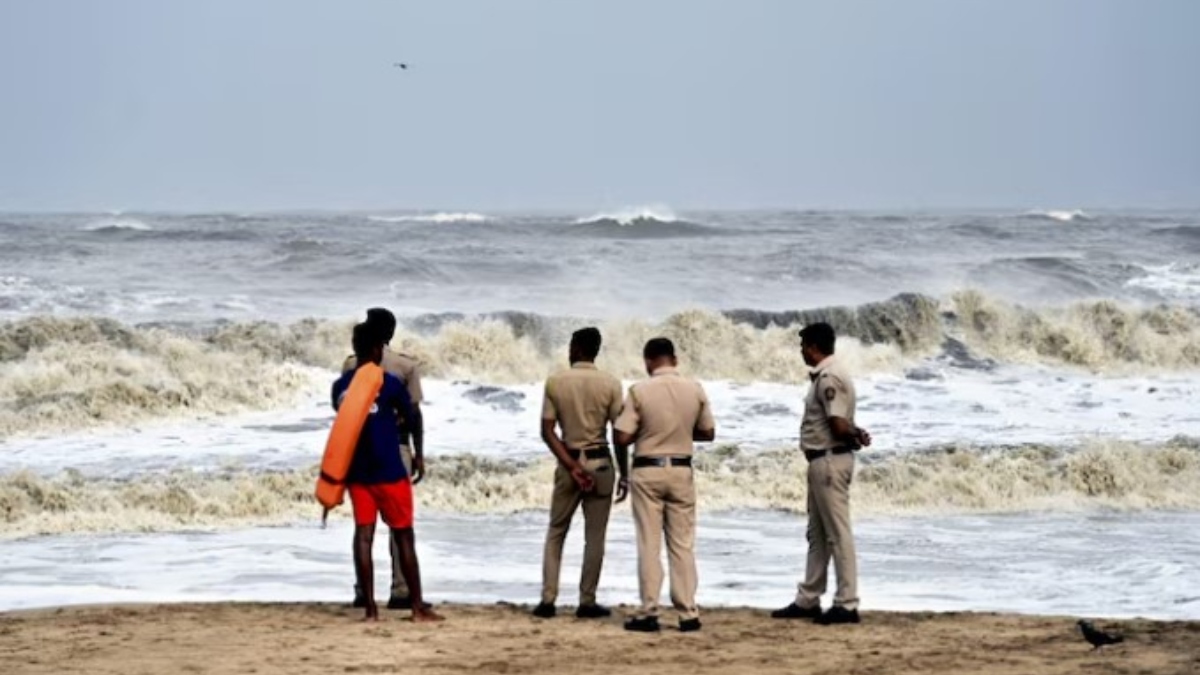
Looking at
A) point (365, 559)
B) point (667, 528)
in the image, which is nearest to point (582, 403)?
point (667, 528)

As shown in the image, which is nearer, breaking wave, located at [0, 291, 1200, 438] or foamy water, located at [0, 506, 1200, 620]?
foamy water, located at [0, 506, 1200, 620]

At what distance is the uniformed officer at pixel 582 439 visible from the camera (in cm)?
1040

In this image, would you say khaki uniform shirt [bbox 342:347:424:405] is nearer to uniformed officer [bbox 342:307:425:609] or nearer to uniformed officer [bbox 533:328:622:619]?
uniformed officer [bbox 342:307:425:609]

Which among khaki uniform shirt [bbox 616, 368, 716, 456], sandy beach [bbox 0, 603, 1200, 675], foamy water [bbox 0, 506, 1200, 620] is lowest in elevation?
foamy water [bbox 0, 506, 1200, 620]

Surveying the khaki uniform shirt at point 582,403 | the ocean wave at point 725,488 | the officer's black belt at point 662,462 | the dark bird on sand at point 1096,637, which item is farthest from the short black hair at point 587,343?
the ocean wave at point 725,488

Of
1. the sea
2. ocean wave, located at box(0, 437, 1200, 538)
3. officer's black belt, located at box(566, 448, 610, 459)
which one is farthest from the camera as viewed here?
ocean wave, located at box(0, 437, 1200, 538)

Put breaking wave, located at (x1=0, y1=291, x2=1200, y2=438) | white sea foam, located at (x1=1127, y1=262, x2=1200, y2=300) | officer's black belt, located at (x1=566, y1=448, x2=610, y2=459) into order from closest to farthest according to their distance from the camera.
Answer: officer's black belt, located at (x1=566, y1=448, x2=610, y2=459), breaking wave, located at (x1=0, y1=291, x2=1200, y2=438), white sea foam, located at (x1=1127, y1=262, x2=1200, y2=300)

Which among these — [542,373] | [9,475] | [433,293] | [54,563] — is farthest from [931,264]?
[54,563]

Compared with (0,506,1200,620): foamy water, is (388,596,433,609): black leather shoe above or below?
above

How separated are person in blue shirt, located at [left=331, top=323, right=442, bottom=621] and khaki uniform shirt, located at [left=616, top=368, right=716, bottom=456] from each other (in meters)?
1.17

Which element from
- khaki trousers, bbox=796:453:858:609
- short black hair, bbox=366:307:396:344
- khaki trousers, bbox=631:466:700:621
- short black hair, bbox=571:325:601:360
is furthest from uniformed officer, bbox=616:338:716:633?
short black hair, bbox=366:307:396:344

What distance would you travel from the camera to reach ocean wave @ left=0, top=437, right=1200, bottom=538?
16312 mm

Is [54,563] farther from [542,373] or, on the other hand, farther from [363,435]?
[542,373]

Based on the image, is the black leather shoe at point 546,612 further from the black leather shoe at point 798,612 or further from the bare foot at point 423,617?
the black leather shoe at point 798,612
